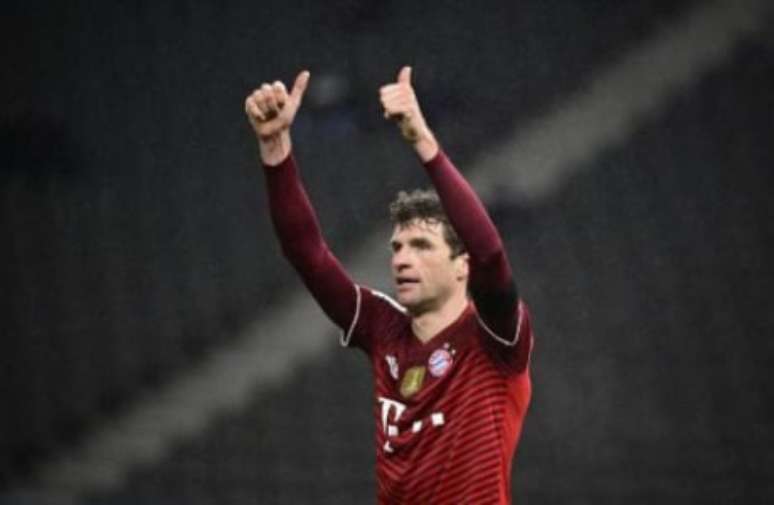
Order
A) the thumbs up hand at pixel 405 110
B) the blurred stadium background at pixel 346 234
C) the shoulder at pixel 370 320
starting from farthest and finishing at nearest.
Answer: the blurred stadium background at pixel 346 234 → the shoulder at pixel 370 320 → the thumbs up hand at pixel 405 110

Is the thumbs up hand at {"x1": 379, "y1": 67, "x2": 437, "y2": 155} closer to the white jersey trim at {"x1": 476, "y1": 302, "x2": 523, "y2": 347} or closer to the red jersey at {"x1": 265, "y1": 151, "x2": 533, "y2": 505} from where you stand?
the red jersey at {"x1": 265, "y1": 151, "x2": 533, "y2": 505}

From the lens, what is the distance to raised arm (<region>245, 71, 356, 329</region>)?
2111 millimetres

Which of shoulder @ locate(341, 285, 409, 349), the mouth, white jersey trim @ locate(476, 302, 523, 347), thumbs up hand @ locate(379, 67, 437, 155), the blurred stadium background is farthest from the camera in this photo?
the blurred stadium background

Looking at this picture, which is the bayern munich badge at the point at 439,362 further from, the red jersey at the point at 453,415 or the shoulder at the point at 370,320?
the shoulder at the point at 370,320

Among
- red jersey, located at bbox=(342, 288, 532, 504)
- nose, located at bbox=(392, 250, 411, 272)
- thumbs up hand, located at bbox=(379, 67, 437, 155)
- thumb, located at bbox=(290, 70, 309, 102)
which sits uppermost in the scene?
thumb, located at bbox=(290, 70, 309, 102)

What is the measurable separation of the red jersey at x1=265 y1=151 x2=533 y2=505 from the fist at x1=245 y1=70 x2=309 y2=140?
0.30 ft

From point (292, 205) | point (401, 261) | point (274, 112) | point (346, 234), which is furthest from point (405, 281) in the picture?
point (346, 234)

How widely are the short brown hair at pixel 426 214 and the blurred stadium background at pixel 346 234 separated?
1.19m

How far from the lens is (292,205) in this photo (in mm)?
2219

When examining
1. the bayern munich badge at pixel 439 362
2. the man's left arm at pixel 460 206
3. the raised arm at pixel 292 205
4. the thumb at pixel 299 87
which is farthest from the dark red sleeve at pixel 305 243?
the man's left arm at pixel 460 206

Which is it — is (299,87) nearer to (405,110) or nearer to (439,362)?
(405,110)

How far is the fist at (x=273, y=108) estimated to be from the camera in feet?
6.84

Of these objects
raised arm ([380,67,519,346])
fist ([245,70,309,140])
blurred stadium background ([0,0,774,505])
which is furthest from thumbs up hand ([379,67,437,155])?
blurred stadium background ([0,0,774,505])

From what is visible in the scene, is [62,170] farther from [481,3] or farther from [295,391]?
[481,3]
